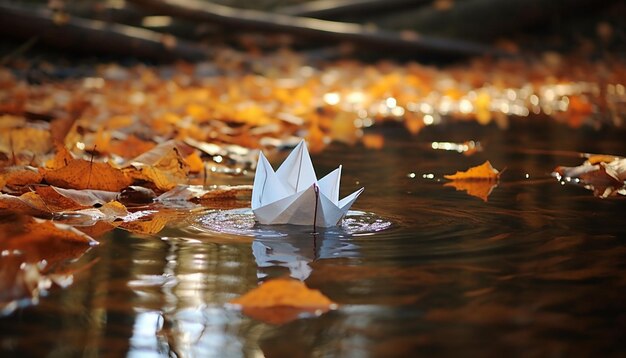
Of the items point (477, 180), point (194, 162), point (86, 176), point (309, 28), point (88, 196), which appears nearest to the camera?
point (88, 196)

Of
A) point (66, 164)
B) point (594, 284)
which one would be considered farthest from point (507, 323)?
point (66, 164)

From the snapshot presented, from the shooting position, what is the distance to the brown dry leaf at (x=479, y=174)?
3.96m

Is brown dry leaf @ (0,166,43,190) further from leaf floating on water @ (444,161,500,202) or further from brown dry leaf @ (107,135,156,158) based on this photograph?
leaf floating on water @ (444,161,500,202)

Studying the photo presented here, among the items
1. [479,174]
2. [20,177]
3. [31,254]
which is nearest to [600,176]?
[479,174]

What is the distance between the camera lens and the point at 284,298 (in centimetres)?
195

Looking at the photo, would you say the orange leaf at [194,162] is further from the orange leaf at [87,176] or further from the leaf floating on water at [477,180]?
the leaf floating on water at [477,180]

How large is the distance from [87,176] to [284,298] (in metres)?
1.41

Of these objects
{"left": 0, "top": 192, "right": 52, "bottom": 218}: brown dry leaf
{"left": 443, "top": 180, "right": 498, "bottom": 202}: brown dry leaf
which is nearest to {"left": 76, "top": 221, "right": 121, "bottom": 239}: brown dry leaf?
{"left": 0, "top": 192, "right": 52, "bottom": 218}: brown dry leaf

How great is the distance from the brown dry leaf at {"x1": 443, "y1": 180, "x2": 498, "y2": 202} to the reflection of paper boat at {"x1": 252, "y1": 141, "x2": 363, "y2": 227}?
833mm

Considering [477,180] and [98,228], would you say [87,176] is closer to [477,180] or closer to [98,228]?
[98,228]

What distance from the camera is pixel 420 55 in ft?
40.4

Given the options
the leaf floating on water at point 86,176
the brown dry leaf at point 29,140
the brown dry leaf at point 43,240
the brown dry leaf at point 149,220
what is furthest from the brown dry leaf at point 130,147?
the brown dry leaf at point 43,240

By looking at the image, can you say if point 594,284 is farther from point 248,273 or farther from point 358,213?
point 358,213

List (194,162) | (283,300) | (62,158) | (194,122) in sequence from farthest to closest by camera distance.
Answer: (194,122)
(194,162)
(62,158)
(283,300)
